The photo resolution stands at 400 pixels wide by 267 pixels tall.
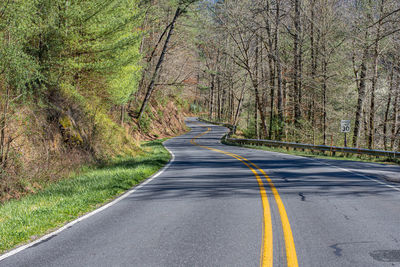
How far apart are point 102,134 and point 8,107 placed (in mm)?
7549

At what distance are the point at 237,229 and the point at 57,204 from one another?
4.35 metres

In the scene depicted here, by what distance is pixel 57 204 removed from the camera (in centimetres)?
805

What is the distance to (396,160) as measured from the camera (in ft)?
61.1

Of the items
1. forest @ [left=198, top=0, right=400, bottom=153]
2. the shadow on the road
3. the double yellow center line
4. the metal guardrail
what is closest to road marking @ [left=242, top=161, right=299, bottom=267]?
the double yellow center line

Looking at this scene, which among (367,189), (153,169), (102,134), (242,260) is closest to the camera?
(242,260)

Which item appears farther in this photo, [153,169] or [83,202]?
[153,169]

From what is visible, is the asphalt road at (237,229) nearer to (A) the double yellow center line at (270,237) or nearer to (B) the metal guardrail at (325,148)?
(A) the double yellow center line at (270,237)

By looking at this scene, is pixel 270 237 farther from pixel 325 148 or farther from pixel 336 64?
pixel 336 64

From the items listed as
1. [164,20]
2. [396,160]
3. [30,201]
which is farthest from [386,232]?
[164,20]

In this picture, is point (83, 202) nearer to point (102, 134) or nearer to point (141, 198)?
point (141, 198)

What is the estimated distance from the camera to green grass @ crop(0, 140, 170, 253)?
599cm

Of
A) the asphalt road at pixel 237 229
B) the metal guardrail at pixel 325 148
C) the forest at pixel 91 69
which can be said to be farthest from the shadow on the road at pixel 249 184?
the metal guardrail at pixel 325 148

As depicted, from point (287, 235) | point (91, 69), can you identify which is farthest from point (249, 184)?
point (91, 69)

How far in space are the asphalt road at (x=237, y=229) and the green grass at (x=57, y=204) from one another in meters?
0.50
